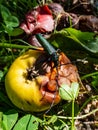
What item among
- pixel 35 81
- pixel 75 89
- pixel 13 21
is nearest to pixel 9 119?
pixel 35 81

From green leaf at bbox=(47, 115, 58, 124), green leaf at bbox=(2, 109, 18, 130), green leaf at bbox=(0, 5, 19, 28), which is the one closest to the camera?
green leaf at bbox=(2, 109, 18, 130)

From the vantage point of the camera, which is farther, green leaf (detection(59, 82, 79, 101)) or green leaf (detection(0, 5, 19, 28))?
green leaf (detection(0, 5, 19, 28))

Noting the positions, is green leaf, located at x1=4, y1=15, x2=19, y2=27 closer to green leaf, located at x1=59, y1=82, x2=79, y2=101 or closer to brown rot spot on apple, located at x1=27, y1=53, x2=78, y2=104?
brown rot spot on apple, located at x1=27, y1=53, x2=78, y2=104

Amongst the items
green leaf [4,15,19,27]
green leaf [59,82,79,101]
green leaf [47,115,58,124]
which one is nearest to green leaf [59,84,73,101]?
green leaf [59,82,79,101]

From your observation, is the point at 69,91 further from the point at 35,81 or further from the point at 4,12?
the point at 4,12

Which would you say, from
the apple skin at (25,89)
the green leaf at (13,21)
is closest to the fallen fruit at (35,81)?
the apple skin at (25,89)

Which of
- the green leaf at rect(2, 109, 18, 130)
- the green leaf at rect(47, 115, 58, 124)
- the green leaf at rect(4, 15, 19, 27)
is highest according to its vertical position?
the green leaf at rect(4, 15, 19, 27)
